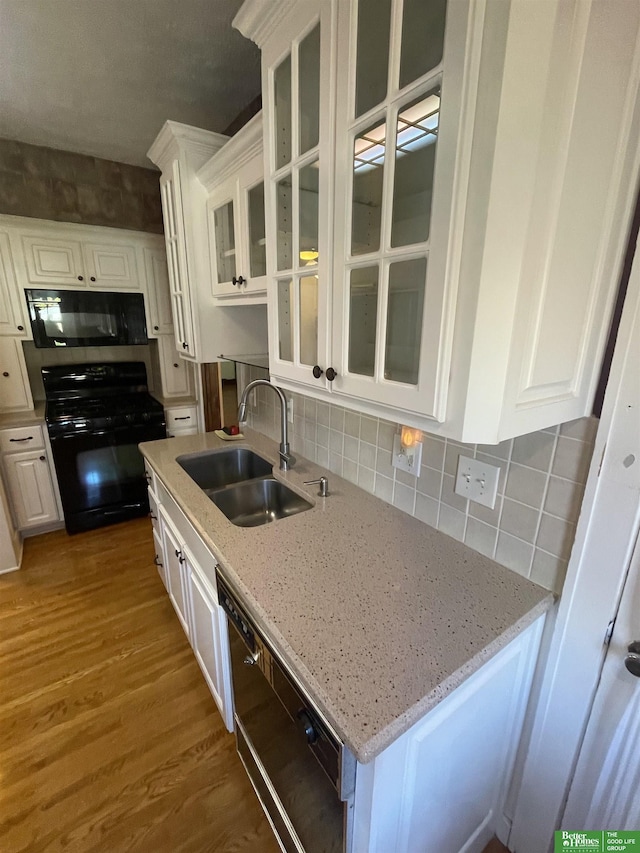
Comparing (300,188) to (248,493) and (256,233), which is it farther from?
(248,493)

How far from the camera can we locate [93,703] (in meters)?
1.58

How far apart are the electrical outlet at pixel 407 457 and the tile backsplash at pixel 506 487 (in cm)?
2

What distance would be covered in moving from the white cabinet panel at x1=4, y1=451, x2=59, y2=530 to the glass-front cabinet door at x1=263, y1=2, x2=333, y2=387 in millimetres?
2285

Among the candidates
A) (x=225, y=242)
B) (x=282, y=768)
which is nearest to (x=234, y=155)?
(x=225, y=242)

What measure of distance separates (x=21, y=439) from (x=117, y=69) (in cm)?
213

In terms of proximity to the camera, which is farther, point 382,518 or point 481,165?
point 382,518

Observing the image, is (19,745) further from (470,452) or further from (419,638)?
(470,452)

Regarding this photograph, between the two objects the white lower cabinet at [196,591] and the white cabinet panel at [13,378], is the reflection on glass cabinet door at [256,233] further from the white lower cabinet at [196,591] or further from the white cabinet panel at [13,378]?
the white cabinet panel at [13,378]

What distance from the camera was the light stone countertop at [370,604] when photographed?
27.3 inches

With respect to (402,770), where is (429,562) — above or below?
above

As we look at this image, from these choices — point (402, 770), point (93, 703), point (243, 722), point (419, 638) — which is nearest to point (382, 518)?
point (419, 638)

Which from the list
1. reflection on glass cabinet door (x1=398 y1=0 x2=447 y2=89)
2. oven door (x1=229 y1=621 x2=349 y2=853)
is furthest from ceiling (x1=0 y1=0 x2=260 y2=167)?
oven door (x1=229 y1=621 x2=349 y2=853)

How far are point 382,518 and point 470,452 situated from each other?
0.39 metres

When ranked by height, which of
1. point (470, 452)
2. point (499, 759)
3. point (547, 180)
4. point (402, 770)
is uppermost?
point (547, 180)
